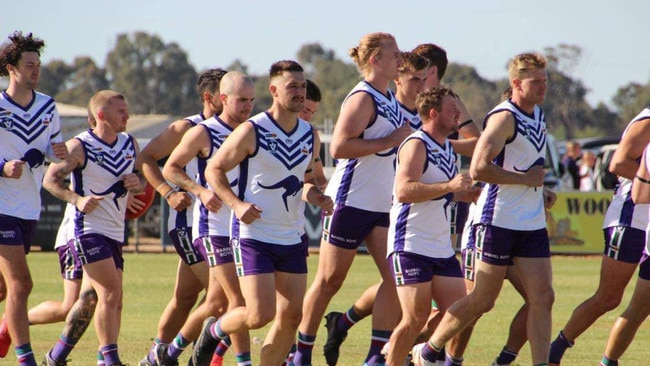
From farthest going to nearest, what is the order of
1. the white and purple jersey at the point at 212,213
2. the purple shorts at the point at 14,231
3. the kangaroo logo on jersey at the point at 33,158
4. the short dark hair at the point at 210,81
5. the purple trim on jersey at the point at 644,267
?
the short dark hair at the point at 210,81
the kangaroo logo on jersey at the point at 33,158
the purple shorts at the point at 14,231
the white and purple jersey at the point at 212,213
the purple trim on jersey at the point at 644,267

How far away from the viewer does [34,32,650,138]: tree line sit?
10294 cm

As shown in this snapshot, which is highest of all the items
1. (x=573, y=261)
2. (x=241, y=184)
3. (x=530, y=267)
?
(x=241, y=184)

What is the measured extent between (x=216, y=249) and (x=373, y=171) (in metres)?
1.44

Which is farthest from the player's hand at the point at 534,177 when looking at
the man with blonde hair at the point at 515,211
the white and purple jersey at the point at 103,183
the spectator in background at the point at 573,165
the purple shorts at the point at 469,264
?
the spectator in background at the point at 573,165

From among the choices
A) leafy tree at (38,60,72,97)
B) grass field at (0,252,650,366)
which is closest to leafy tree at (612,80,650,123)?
leafy tree at (38,60,72,97)

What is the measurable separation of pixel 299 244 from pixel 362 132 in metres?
1.30

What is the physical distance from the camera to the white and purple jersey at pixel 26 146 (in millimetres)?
10078

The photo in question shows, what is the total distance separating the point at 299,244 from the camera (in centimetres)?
910

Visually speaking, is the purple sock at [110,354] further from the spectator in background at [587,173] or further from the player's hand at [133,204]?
the spectator in background at [587,173]

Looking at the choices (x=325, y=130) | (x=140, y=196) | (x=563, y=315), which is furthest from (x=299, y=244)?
(x=325, y=130)

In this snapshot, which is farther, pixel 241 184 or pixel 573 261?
pixel 573 261

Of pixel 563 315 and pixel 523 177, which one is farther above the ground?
pixel 523 177

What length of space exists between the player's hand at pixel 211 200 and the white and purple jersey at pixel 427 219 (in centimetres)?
128

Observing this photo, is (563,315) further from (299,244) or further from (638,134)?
(299,244)
